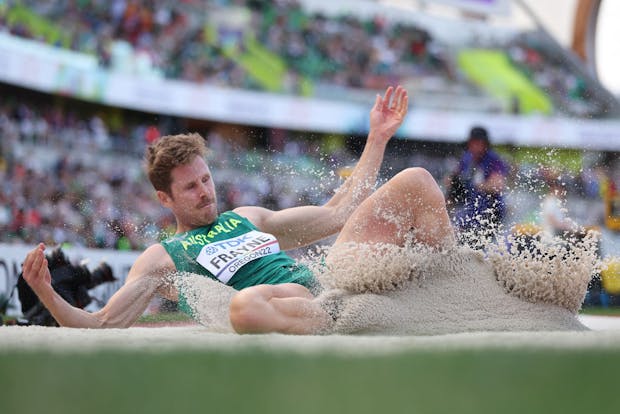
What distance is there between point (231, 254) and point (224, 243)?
7cm

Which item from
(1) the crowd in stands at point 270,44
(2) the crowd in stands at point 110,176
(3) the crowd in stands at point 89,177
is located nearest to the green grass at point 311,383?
(2) the crowd in stands at point 110,176

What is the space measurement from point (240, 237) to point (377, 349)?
147 centimetres

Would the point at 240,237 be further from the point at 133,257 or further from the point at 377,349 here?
the point at 133,257

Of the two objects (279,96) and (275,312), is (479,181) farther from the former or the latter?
(279,96)

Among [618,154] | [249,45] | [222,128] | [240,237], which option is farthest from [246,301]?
[618,154]

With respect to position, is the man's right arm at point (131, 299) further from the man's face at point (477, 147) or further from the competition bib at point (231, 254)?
the man's face at point (477, 147)

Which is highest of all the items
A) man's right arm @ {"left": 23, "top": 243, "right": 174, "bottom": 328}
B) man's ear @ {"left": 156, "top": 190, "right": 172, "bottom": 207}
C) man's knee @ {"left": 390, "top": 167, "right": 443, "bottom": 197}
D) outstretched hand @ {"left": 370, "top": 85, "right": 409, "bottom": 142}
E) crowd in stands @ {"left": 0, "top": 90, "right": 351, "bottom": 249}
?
outstretched hand @ {"left": 370, "top": 85, "right": 409, "bottom": 142}

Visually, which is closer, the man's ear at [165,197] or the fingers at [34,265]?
the fingers at [34,265]

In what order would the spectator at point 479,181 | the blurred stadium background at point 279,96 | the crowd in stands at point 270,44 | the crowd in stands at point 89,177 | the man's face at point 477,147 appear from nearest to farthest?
the spectator at point 479,181
the man's face at point 477,147
the crowd in stands at point 89,177
the blurred stadium background at point 279,96
the crowd in stands at point 270,44

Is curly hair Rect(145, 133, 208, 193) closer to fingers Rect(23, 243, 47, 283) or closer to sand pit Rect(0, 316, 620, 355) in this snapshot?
fingers Rect(23, 243, 47, 283)

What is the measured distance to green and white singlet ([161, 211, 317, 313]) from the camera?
352cm

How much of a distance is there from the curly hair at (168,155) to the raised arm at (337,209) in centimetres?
44

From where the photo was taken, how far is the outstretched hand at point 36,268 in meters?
3.33

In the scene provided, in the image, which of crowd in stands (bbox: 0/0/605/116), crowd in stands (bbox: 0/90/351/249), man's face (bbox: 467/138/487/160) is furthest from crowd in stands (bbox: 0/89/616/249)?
man's face (bbox: 467/138/487/160)
